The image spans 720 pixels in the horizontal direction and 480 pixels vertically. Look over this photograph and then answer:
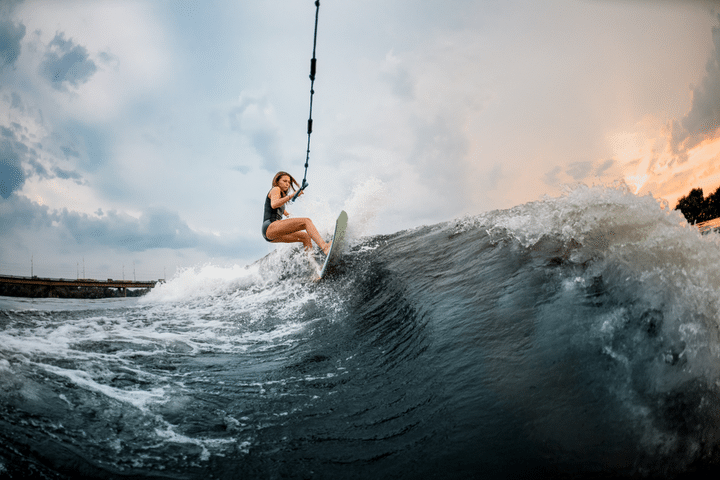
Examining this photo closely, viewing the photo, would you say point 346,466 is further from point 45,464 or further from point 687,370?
point 687,370

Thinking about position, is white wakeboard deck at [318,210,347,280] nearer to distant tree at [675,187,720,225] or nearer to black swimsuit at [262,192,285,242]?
black swimsuit at [262,192,285,242]

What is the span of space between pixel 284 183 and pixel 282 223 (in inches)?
33.0

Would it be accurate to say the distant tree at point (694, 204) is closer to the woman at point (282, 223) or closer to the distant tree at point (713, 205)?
the distant tree at point (713, 205)

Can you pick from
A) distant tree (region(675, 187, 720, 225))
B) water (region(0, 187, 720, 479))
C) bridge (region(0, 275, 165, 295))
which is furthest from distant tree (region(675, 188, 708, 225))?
bridge (region(0, 275, 165, 295))

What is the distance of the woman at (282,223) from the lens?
21.6ft

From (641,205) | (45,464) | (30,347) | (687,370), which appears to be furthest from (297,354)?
(641,205)

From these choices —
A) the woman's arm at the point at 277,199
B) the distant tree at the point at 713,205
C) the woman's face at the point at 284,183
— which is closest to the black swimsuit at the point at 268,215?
the woman's arm at the point at 277,199

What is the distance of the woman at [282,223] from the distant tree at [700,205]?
3293 cm

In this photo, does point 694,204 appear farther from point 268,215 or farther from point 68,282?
point 68,282

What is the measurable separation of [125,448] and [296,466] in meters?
1.01

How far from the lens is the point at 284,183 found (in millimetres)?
6875

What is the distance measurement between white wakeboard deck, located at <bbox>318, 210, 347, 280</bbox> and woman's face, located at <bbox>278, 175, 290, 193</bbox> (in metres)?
1.25

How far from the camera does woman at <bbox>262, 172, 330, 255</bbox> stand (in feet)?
21.6

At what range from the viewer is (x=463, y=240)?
573 cm
